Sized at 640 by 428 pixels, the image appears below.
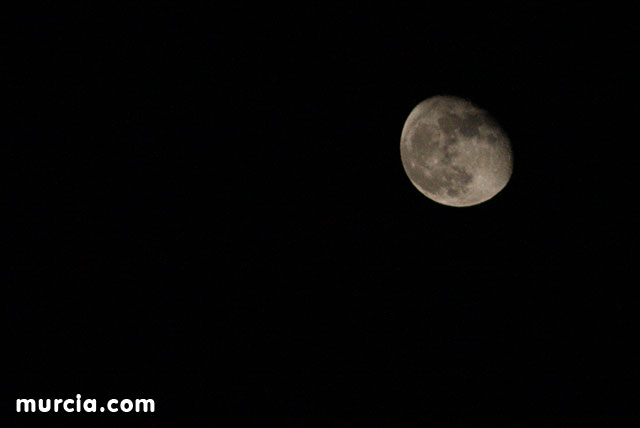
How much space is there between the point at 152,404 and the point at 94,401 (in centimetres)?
60

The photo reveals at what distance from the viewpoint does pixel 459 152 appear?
12.1 feet

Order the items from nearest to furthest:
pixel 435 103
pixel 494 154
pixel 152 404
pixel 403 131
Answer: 1. pixel 494 154
2. pixel 435 103
3. pixel 403 131
4. pixel 152 404

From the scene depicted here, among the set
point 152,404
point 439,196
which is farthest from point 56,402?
point 439,196

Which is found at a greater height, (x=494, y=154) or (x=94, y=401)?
(x=494, y=154)

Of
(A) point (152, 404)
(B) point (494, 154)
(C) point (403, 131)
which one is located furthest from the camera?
(A) point (152, 404)

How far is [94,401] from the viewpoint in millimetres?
4590

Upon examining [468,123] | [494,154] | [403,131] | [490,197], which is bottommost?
[490,197]

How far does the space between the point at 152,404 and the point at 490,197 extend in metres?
4.25

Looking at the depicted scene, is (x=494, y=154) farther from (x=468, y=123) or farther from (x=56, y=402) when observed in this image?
(x=56, y=402)

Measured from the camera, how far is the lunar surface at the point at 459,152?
12.1ft

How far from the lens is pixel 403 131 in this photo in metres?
4.37

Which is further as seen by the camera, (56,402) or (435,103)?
(56,402)

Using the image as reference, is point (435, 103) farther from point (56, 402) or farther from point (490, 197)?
point (56, 402)

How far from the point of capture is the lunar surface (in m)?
3.70
